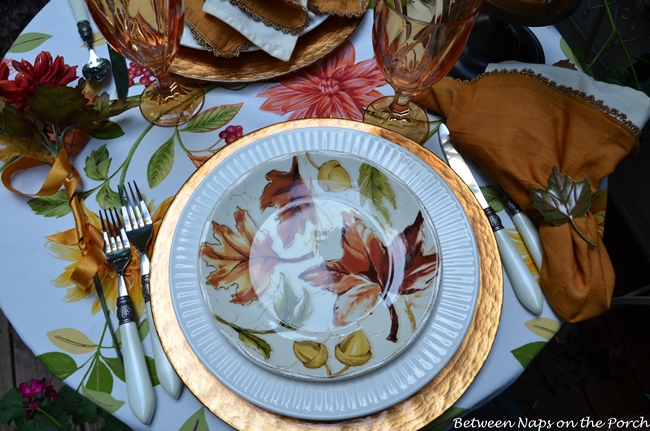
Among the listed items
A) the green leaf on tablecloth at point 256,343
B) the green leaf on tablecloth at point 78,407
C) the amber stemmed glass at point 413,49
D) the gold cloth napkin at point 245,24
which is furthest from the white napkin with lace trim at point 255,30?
the green leaf on tablecloth at point 78,407

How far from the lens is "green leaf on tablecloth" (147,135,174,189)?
0.50 m

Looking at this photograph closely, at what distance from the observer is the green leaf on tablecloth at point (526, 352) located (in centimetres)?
43

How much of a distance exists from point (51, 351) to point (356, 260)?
275 mm

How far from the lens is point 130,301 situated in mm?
431

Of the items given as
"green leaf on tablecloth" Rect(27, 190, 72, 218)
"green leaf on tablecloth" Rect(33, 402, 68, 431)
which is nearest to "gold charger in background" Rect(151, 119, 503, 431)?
"green leaf on tablecloth" Rect(27, 190, 72, 218)

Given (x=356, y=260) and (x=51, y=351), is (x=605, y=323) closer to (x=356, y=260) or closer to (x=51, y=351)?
(x=356, y=260)

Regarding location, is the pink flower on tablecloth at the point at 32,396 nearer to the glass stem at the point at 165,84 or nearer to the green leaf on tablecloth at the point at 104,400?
the green leaf on tablecloth at the point at 104,400

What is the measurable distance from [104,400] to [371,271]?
0.81ft

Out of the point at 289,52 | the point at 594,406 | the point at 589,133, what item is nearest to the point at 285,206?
the point at 289,52

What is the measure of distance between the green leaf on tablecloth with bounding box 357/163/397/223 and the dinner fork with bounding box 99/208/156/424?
0.22m

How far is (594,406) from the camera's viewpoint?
100 centimetres

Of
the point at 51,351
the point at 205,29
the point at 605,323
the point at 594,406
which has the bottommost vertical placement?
the point at 594,406

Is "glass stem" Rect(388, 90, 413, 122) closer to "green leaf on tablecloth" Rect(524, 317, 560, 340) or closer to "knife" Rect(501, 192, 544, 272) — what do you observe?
"knife" Rect(501, 192, 544, 272)

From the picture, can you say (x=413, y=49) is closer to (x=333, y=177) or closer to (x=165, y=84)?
(x=333, y=177)
